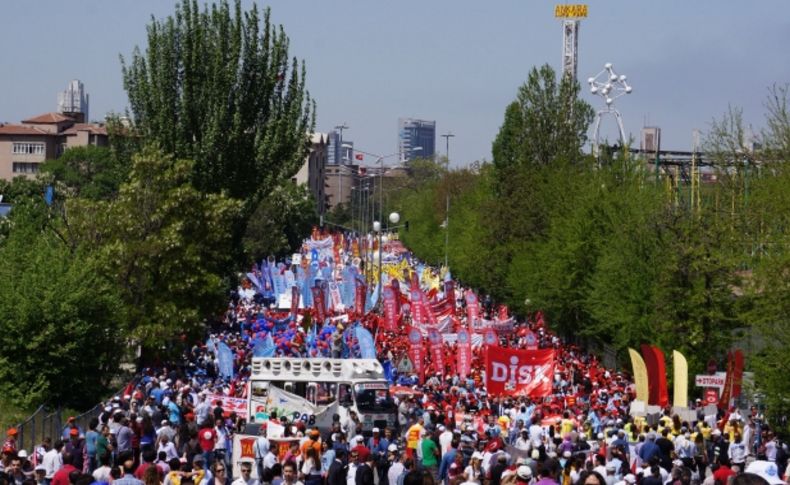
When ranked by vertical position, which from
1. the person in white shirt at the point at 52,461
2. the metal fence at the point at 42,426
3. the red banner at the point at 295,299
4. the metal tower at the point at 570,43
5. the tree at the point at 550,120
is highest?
the metal tower at the point at 570,43

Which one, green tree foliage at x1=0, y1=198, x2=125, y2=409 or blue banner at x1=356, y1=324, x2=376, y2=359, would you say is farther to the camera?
blue banner at x1=356, y1=324, x2=376, y2=359

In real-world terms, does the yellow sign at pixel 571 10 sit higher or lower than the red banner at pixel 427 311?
higher

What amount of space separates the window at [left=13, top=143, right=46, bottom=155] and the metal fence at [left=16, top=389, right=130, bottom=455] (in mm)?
128747

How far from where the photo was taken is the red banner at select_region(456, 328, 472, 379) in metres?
37.2

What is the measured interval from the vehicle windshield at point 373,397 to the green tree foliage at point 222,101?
80.5ft

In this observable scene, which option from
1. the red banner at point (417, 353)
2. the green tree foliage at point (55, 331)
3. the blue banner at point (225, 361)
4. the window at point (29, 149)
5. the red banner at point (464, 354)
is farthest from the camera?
the window at point (29, 149)

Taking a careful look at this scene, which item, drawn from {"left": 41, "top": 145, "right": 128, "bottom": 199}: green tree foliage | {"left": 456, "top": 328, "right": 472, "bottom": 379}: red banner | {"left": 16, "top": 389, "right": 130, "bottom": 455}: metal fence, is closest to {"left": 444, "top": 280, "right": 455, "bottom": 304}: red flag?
{"left": 456, "top": 328, "right": 472, "bottom": 379}: red banner

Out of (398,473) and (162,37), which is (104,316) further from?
(162,37)

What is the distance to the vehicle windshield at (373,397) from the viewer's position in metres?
28.7

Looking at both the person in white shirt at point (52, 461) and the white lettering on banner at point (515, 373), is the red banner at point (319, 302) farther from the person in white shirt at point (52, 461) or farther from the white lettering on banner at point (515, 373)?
the person in white shirt at point (52, 461)

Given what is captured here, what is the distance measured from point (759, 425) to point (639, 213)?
56.1 ft

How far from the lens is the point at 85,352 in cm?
3462

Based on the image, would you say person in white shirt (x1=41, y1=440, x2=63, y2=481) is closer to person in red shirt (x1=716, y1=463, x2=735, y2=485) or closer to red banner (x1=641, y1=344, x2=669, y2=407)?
person in red shirt (x1=716, y1=463, x2=735, y2=485)

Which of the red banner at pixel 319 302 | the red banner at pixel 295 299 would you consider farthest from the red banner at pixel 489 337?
the red banner at pixel 295 299
